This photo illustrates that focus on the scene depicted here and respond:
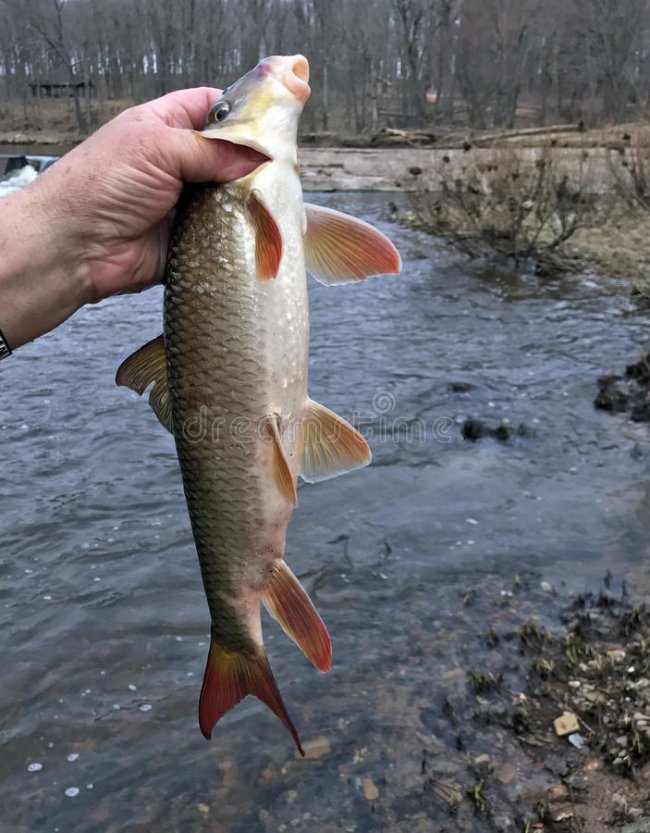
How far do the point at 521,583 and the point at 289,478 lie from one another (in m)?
3.76

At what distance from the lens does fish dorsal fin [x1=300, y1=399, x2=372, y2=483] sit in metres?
2.44

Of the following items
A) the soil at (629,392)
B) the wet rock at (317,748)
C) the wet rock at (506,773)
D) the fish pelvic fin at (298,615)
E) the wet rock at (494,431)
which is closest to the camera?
the fish pelvic fin at (298,615)

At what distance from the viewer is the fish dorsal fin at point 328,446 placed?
244 centimetres

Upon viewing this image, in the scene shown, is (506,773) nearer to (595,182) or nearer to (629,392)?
(629,392)

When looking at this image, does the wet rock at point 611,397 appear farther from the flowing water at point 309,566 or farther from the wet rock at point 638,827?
the wet rock at point 638,827

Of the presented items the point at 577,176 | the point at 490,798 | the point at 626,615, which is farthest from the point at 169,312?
the point at 577,176

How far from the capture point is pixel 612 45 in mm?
49906

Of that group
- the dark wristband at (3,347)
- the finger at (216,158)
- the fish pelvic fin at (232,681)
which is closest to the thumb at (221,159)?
the finger at (216,158)

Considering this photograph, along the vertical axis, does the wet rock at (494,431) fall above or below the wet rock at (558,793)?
above

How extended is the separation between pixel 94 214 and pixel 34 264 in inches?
10.2

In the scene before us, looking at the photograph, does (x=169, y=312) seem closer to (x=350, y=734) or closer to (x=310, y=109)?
(x=350, y=734)

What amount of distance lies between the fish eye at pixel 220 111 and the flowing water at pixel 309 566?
10.3ft

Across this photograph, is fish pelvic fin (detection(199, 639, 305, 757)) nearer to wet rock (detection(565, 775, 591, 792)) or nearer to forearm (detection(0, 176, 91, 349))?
forearm (detection(0, 176, 91, 349))

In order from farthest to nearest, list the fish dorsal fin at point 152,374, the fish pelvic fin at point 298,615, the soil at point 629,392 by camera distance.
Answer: the soil at point 629,392, the fish dorsal fin at point 152,374, the fish pelvic fin at point 298,615
